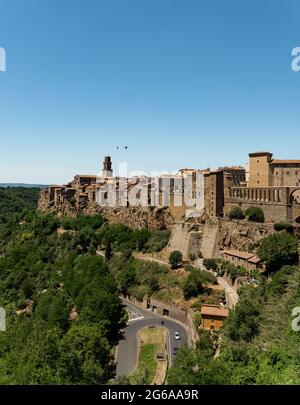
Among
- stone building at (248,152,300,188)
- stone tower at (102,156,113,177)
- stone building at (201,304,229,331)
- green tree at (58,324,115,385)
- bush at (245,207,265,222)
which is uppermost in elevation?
stone tower at (102,156,113,177)

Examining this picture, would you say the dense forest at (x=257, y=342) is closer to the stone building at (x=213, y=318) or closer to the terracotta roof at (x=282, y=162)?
the stone building at (x=213, y=318)

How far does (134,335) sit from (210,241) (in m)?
14.3

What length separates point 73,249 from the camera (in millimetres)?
46875

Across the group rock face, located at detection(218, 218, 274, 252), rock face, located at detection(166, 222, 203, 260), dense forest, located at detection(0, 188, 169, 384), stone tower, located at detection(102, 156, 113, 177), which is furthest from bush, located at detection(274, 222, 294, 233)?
stone tower, located at detection(102, 156, 113, 177)

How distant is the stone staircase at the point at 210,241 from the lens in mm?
36031

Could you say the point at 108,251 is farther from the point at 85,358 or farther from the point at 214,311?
the point at 85,358

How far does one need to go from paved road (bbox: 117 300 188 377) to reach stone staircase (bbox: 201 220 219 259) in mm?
9247

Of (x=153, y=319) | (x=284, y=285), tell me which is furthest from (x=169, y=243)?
(x=284, y=285)

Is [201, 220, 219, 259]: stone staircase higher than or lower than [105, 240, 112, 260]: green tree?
higher

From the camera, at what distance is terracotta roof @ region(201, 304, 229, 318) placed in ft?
80.1

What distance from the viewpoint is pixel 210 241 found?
1443 inches

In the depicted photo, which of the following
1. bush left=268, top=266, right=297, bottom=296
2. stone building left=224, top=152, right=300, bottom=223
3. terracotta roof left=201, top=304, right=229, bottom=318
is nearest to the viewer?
bush left=268, top=266, right=297, bottom=296

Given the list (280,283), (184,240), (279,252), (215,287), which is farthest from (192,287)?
(184,240)

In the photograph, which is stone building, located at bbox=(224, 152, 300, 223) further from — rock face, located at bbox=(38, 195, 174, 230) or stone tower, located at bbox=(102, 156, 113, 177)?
stone tower, located at bbox=(102, 156, 113, 177)
